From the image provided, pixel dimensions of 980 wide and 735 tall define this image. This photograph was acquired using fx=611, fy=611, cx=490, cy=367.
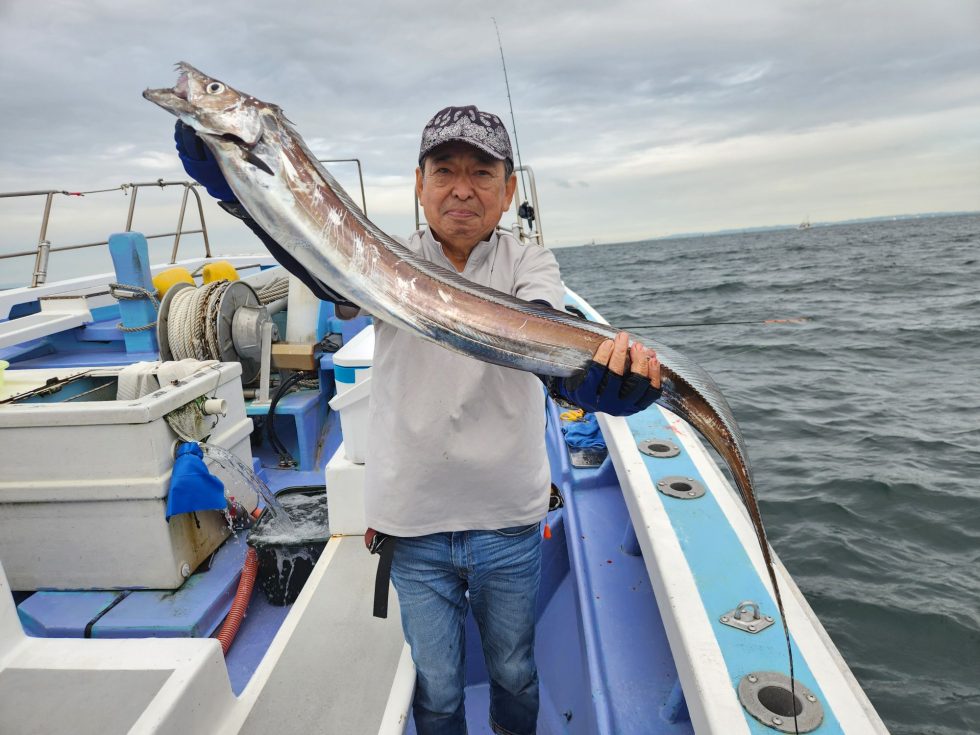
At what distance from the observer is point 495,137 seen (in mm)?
1932

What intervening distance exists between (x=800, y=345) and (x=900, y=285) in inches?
485

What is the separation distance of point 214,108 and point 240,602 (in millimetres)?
2520

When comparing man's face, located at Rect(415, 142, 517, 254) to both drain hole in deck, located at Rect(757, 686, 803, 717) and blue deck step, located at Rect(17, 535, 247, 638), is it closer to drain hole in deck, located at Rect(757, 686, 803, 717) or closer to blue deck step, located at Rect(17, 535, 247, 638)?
drain hole in deck, located at Rect(757, 686, 803, 717)

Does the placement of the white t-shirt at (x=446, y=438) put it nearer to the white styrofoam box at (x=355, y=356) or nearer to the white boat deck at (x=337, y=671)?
the white boat deck at (x=337, y=671)

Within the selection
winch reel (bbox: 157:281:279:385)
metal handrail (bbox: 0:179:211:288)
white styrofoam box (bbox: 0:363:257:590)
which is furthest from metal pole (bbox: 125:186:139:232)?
white styrofoam box (bbox: 0:363:257:590)

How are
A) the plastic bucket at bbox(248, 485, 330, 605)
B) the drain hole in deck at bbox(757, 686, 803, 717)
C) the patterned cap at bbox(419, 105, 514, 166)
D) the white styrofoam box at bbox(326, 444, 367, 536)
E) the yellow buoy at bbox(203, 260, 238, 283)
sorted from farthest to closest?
the yellow buoy at bbox(203, 260, 238, 283) < the plastic bucket at bbox(248, 485, 330, 605) < the white styrofoam box at bbox(326, 444, 367, 536) < the patterned cap at bbox(419, 105, 514, 166) < the drain hole in deck at bbox(757, 686, 803, 717)

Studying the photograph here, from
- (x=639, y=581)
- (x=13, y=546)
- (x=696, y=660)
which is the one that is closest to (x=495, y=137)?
(x=696, y=660)

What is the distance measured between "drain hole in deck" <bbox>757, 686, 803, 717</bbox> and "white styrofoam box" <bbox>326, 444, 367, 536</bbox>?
6.65ft

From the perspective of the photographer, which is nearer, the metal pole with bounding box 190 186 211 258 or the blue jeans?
the blue jeans

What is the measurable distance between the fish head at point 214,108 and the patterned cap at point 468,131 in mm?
467

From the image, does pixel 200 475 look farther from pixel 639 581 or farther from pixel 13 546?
pixel 639 581

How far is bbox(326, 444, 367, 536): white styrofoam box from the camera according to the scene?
312 centimetres

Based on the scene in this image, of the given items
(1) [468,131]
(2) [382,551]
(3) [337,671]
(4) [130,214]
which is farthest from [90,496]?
(4) [130,214]

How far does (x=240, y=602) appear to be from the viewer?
126 inches
